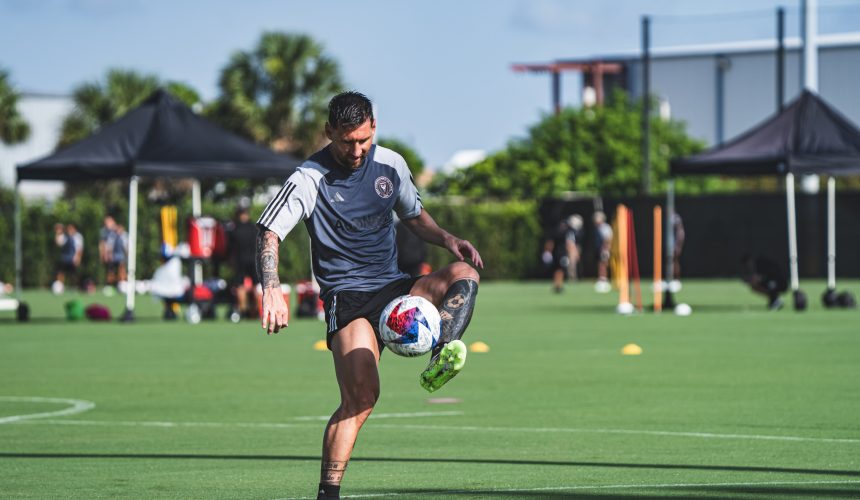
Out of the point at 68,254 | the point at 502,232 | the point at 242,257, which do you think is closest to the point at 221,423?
the point at 242,257

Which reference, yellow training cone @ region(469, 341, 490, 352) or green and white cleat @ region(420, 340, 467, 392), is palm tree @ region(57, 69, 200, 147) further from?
green and white cleat @ region(420, 340, 467, 392)

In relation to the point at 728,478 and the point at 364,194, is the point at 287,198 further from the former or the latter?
the point at 728,478

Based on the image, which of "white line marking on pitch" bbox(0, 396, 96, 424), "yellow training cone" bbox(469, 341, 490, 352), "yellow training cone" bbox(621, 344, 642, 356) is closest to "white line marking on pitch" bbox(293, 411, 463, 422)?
"white line marking on pitch" bbox(0, 396, 96, 424)

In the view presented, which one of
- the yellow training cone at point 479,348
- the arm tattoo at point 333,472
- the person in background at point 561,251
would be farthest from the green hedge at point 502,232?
the arm tattoo at point 333,472

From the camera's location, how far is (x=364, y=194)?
742 centimetres

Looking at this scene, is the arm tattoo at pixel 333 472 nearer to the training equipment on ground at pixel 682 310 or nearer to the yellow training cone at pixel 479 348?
the yellow training cone at pixel 479 348

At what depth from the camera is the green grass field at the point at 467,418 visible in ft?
29.4

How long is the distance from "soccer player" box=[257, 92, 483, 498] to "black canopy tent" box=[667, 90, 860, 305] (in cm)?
2033

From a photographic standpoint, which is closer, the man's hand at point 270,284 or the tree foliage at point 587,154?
the man's hand at point 270,284

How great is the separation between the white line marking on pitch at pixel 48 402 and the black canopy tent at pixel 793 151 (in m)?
15.8

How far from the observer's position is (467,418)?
12.5 meters

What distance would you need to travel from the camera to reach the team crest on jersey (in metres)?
7.47

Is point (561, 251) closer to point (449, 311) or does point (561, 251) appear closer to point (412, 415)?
point (412, 415)

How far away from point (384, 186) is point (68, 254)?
3706cm
